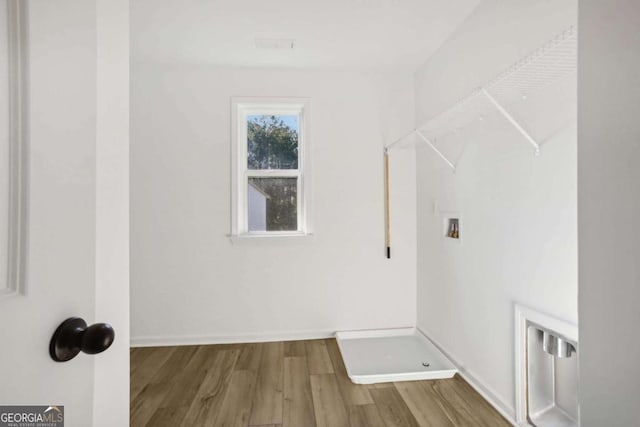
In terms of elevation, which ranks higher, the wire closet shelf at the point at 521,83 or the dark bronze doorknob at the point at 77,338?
the wire closet shelf at the point at 521,83

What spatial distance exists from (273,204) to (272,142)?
579mm

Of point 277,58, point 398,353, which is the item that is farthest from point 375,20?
point 398,353

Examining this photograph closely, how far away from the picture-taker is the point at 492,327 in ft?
5.97

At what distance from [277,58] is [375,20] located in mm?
871

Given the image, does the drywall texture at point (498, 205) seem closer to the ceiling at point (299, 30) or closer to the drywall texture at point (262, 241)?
the ceiling at point (299, 30)

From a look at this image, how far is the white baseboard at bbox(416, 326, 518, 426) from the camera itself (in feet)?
5.48

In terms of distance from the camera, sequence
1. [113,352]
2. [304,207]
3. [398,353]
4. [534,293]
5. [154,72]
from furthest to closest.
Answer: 1. [304,207]
2. [154,72]
3. [398,353]
4. [534,293]
5. [113,352]

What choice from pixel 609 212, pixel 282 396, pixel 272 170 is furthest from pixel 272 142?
pixel 609 212

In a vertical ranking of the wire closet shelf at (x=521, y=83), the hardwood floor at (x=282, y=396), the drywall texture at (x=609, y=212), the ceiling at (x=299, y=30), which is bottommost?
the hardwood floor at (x=282, y=396)

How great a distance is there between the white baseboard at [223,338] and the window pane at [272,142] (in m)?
1.52

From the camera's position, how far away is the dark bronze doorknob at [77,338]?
0.43 meters

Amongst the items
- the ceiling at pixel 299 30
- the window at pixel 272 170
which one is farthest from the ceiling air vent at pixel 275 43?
the window at pixel 272 170

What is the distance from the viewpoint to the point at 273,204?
9.42 ft

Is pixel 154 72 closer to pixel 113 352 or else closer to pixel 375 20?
pixel 375 20
